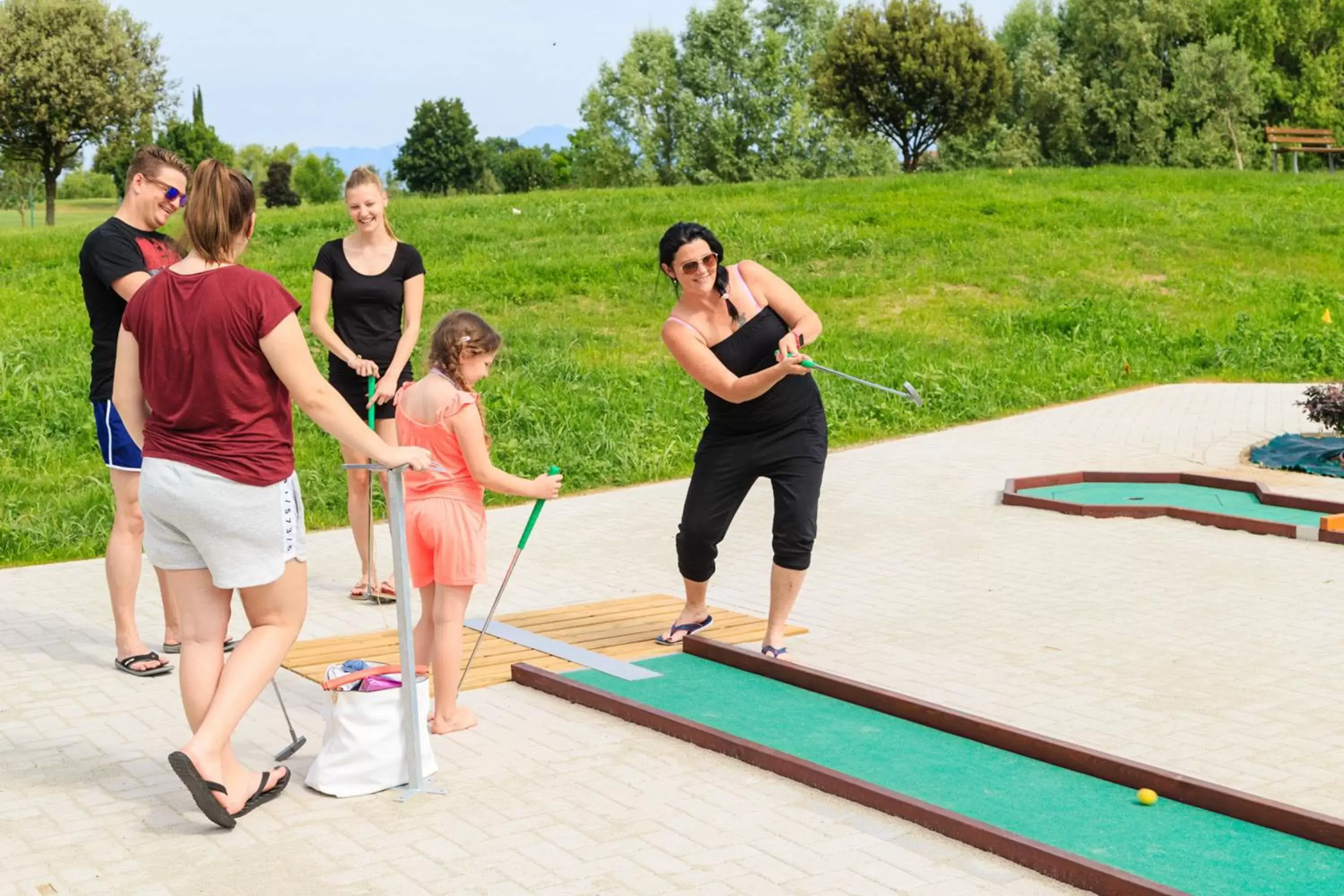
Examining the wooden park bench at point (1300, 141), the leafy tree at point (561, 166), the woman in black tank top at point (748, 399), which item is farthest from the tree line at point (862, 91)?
the woman in black tank top at point (748, 399)

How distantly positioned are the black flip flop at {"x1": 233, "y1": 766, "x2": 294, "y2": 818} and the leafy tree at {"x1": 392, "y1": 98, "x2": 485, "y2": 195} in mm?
83797

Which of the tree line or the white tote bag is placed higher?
the tree line

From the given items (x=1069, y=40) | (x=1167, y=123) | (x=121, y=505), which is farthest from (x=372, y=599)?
(x=1069, y=40)

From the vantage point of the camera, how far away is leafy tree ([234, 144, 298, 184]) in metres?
99.4

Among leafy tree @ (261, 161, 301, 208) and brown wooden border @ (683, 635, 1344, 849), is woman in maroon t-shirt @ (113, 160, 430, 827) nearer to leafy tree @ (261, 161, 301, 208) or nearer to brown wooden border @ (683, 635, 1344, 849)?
brown wooden border @ (683, 635, 1344, 849)

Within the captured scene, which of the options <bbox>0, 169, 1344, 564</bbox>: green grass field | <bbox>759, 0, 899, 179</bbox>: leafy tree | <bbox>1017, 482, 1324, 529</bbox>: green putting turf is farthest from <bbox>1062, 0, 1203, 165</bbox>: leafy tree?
<bbox>1017, 482, 1324, 529</bbox>: green putting turf

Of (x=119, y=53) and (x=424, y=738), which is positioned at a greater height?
(x=119, y=53)

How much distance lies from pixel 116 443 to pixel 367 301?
156 centimetres

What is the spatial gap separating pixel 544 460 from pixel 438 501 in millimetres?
6214

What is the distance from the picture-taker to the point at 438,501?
4.99 meters

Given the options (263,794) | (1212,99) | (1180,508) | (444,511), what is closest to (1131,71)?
(1212,99)

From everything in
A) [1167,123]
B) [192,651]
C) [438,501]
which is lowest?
[192,651]

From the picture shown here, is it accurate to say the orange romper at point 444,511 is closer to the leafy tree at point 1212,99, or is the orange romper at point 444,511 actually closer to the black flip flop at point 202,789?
the black flip flop at point 202,789

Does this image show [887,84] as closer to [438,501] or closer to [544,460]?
[544,460]
